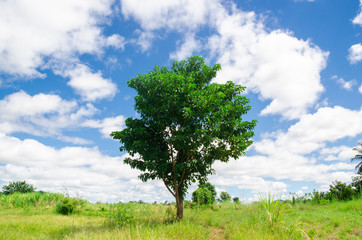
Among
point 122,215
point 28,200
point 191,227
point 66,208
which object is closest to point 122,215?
point 122,215

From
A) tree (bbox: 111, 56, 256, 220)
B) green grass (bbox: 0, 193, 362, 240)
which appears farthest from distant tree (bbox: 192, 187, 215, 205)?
tree (bbox: 111, 56, 256, 220)

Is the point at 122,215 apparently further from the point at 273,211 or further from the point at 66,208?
the point at 66,208

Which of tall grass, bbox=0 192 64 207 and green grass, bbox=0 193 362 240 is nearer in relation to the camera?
green grass, bbox=0 193 362 240

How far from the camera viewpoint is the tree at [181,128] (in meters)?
10.6

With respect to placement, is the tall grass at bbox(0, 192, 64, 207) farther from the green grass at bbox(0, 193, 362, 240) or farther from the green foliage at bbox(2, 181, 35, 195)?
the green foliage at bbox(2, 181, 35, 195)

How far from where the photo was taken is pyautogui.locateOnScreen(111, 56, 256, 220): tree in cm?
1063

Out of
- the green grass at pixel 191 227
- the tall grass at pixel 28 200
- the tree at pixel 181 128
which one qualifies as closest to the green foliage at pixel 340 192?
the green grass at pixel 191 227

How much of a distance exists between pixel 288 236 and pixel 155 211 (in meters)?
6.97

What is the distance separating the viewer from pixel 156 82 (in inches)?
439

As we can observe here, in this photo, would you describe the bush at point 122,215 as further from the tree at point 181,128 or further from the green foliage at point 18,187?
the green foliage at point 18,187

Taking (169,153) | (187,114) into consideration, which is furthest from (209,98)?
(169,153)

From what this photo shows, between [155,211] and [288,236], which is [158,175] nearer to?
[155,211]

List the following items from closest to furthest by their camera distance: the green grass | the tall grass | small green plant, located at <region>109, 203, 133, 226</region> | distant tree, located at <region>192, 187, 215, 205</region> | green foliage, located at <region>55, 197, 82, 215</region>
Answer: the green grass, small green plant, located at <region>109, 203, 133, 226</region>, green foliage, located at <region>55, 197, 82, 215</region>, distant tree, located at <region>192, 187, 215, 205</region>, the tall grass

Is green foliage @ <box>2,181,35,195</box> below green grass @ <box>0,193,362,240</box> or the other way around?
the other way around
